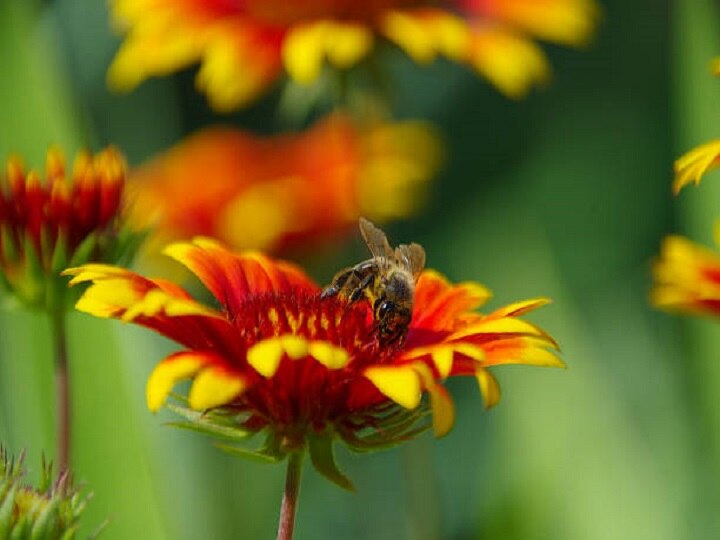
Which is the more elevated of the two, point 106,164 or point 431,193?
point 431,193

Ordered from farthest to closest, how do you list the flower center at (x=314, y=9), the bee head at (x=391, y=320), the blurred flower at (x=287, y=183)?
the blurred flower at (x=287, y=183) < the flower center at (x=314, y=9) < the bee head at (x=391, y=320)

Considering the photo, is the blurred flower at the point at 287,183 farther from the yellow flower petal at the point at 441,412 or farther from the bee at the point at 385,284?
the yellow flower petal at the point at 441,412

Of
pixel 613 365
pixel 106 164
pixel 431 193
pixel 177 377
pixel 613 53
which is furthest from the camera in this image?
pixel 613 53

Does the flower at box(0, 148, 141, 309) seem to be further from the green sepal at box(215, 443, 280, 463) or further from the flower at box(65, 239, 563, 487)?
the green sepal at box(215, 443, 280, 463)

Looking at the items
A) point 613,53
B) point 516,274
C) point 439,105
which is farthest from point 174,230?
point 613,53

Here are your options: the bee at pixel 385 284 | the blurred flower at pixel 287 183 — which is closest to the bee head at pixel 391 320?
the bee at pixel 385 284

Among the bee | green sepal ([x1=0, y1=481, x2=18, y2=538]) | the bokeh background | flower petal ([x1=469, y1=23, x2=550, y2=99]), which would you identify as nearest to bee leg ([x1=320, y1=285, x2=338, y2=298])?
the bee

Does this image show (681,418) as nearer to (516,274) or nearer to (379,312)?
(516,274)
